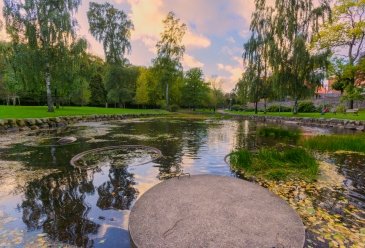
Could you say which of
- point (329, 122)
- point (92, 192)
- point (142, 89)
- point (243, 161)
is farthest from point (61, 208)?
point (142, 89)

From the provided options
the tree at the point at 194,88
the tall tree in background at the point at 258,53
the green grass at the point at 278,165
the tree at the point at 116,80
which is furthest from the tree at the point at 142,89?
the green grass at the point at 278,165

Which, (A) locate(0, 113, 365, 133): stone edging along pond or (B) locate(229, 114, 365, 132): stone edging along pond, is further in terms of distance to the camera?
(B) locate(229, 114, 365, 132): stone edging along pond

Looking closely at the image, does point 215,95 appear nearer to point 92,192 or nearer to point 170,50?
point 170,50

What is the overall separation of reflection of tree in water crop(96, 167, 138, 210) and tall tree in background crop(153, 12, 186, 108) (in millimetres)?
40774

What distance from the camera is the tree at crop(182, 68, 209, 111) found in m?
64.1

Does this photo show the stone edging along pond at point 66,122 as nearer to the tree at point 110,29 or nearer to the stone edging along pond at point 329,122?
the stone edging along pond at point 329,122

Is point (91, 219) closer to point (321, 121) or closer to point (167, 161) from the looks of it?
point (167, 161)

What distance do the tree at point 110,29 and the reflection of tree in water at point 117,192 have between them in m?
37.7

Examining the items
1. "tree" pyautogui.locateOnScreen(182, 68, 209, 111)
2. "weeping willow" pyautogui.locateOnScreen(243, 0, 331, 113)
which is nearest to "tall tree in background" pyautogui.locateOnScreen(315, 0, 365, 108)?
"weeping willow" pyautogui.locateOnScreen(243, 0, 331, 113)

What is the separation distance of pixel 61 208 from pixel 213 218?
284 centimetres

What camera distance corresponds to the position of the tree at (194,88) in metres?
64.1

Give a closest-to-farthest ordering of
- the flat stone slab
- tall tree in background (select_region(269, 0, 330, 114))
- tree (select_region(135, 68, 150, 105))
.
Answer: the flat stone slab, tall tree in background (select_region(269, 0, 330, 114)), tree (select_region(135, 68, 150, 105))

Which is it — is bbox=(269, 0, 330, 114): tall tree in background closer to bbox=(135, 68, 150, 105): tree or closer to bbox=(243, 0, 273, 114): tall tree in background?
bbox=(243, 0, 273, 114): tall tree in background

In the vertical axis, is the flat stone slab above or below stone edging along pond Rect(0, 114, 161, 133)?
below
